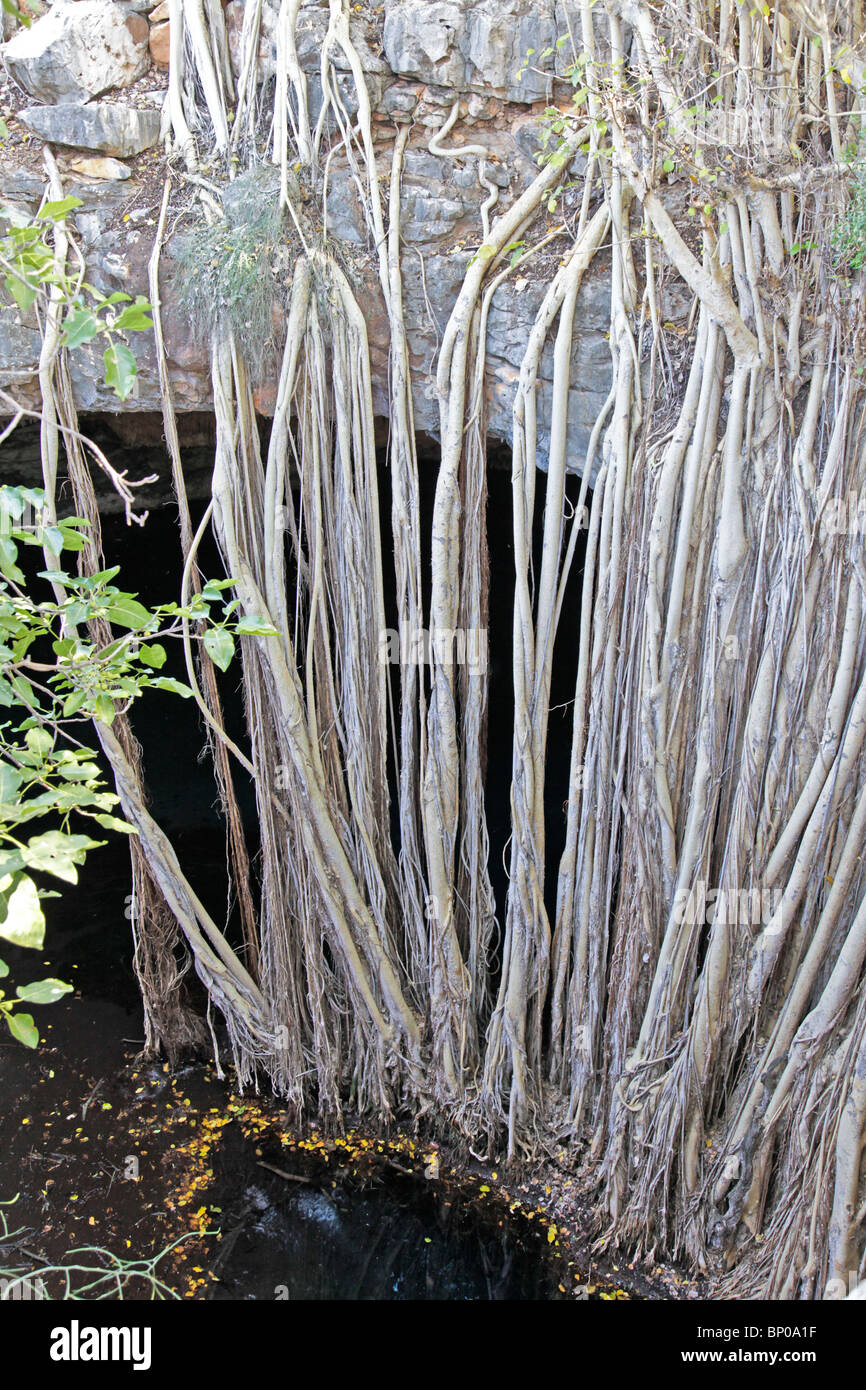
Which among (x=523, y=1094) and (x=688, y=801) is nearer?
(x=688, y=801)

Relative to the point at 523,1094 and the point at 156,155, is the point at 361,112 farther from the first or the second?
the point at 523,1094

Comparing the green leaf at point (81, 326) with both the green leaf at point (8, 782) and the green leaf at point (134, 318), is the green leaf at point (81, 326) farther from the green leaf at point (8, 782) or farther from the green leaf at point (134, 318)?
the green leaf at point (8, 782)

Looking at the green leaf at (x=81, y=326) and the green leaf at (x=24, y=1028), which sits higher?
the green leaf at (x=81, y=326)

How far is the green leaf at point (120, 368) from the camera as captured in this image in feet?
3.60

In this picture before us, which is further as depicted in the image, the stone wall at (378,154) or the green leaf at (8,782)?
the stone wall at (378,154)

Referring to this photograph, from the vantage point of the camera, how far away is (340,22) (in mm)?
2438

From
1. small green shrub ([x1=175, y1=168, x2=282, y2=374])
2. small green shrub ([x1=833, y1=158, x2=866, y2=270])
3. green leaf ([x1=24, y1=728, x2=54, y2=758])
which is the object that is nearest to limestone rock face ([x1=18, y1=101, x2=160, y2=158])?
small green shrub ([x1=175, y1=168, x2=282, y2=374])

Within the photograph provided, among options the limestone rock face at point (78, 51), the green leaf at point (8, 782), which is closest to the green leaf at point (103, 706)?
the green leaf at point (8, 782)

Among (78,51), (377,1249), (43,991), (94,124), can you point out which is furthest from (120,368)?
(377,1249)

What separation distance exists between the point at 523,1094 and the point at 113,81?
2.78 metres

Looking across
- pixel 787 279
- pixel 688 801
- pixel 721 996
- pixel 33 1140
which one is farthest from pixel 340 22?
pixel 33 1140

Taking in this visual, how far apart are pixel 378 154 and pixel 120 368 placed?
5.66ft

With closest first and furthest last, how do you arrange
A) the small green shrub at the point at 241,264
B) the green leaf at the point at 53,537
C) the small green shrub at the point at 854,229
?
the green leaf at the point at 53,537 → the small green shrub at the point at 854,229 → the small green shrub at the point at 241,264

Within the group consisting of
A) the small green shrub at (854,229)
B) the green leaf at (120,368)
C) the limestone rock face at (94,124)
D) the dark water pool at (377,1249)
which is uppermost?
the limestone rock face at (94,124)
